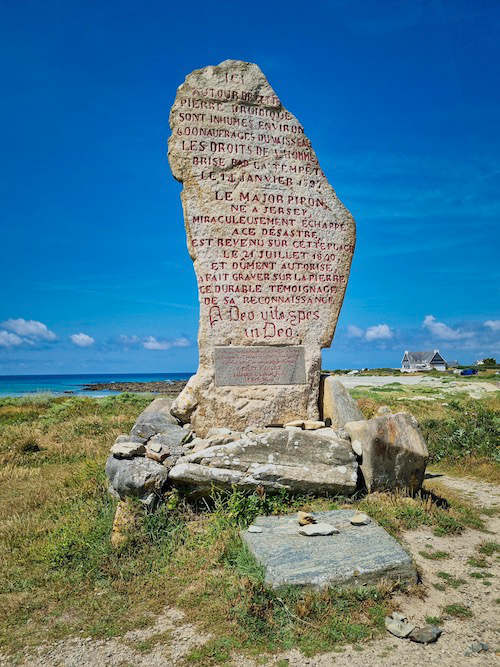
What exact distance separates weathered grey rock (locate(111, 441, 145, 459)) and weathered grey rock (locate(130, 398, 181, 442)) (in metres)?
0.52

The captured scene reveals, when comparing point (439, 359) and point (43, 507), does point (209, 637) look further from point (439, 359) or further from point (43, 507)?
point (439, 359)

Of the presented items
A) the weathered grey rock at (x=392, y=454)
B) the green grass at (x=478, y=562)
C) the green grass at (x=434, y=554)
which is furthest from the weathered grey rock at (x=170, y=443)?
the green grass at (x=478, y=562)

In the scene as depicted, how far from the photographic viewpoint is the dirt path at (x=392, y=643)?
13.3 feet

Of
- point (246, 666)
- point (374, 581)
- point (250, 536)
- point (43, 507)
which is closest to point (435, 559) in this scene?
point (374, 581)

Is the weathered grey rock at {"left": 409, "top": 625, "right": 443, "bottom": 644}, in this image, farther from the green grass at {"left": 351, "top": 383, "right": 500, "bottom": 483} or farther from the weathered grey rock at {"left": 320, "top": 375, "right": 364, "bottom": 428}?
the green grass at {"left": 351, "top": 383, "right": 500, "bottom": 483}

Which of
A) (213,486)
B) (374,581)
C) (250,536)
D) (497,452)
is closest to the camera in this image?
(374,581)

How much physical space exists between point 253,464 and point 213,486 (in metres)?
0.63

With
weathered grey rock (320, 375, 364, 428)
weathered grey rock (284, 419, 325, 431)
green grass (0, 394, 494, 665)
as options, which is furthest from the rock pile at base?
weathered grey rock (320, 375, 364, 428)

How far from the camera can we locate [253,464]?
689 centimetres

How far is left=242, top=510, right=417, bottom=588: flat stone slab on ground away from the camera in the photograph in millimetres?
4852

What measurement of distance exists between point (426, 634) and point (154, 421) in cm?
537

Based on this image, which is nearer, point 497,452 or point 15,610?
point 15,610

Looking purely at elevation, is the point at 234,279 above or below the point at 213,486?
above

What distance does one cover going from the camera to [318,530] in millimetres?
5641
